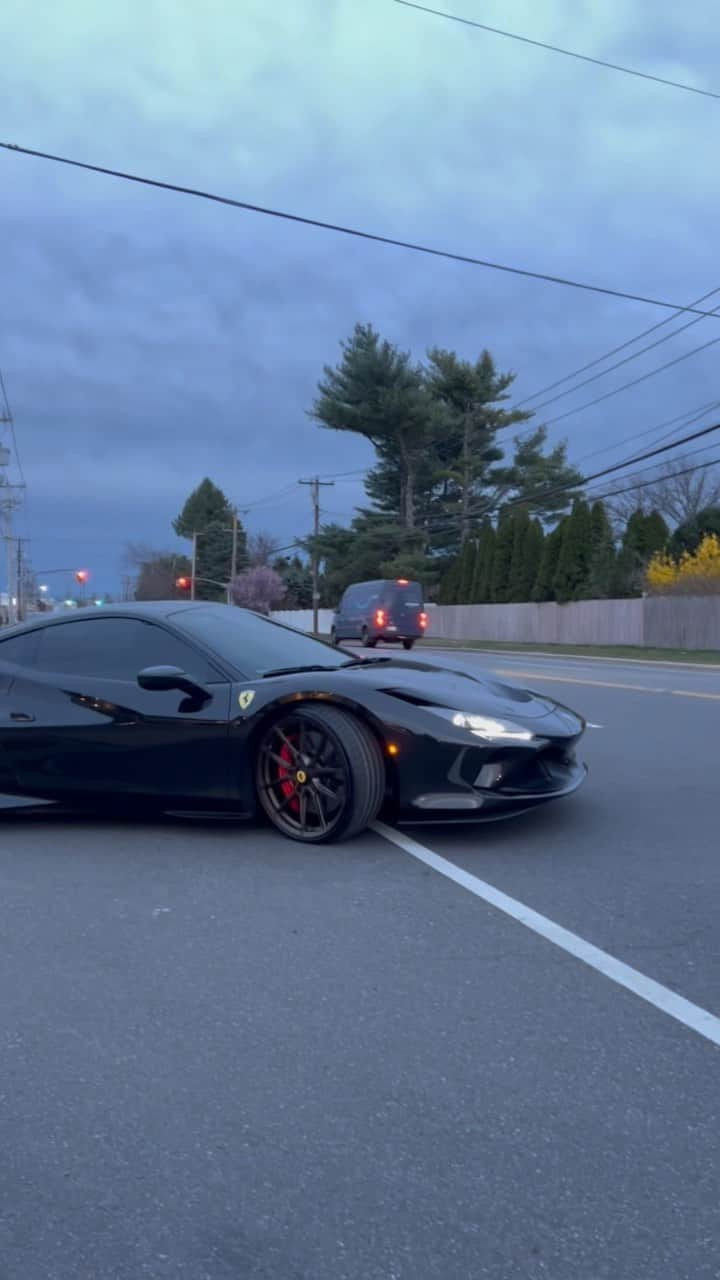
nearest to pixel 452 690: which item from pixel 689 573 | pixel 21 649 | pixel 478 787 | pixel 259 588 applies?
pixel 478 787

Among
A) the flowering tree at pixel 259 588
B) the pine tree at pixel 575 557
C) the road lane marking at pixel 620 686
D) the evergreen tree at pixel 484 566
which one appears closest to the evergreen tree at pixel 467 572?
the evergreen tree at pixel 484 566

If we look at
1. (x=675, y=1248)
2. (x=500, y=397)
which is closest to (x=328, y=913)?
(x=675, y=1248)

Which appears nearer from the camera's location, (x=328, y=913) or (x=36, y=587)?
(x=328, y=913)

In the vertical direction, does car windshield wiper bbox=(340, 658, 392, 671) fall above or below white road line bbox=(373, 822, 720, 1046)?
above

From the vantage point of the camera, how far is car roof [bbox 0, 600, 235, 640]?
638cm

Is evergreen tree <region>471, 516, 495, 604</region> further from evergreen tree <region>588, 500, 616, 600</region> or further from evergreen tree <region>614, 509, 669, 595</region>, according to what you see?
evergreen tree <region>614, 509, 669, 595</region>

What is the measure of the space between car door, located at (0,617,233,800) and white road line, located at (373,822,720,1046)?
1206 mm

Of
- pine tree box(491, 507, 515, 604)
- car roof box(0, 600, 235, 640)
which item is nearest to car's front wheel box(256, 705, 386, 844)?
car roof box(0, 600, 235, 640)

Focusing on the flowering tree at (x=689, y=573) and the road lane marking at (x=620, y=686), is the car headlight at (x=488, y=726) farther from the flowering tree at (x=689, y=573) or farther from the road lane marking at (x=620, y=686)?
the flowering tree at (x=689, y=573)

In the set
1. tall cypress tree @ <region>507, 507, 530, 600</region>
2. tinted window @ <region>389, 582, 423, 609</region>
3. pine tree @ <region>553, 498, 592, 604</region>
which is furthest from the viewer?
tall cypress tree @ <region>507, 507, 530, 600</region>

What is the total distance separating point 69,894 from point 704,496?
6436cm

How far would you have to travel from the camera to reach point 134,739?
5.90 m

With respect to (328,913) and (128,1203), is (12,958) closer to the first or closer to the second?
(328,913)

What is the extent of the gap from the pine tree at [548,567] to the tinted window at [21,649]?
41.4m
